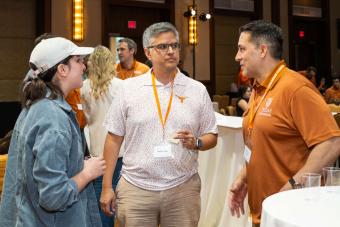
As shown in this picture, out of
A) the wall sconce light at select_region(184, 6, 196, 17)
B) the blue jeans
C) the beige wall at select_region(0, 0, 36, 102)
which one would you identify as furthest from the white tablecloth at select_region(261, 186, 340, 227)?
the wall sconce light at select_region(184, 6, 196, 17)

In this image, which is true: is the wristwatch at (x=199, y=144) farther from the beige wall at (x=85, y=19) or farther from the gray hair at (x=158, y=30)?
the beige wall at (x=85, y=19)

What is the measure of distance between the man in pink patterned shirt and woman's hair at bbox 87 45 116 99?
1059 millimetres

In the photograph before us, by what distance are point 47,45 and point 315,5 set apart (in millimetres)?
14059

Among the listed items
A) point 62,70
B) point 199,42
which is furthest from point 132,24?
point 62,70

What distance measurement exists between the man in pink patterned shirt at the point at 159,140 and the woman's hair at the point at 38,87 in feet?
2.06

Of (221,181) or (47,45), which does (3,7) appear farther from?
(47,45)

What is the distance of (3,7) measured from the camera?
891 centimetres

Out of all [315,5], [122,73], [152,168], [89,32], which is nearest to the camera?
[152,168]

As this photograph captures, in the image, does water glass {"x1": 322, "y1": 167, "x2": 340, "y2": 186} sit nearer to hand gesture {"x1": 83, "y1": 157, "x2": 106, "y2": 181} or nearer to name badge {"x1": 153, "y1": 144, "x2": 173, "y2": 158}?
name badge {"x1": 153, "y1": 144, "x2": 173, "y2": 158}

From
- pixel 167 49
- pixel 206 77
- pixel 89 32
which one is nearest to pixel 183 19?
pixel 206 77

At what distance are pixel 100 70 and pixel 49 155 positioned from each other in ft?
6.50

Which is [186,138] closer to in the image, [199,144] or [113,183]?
[199,144]

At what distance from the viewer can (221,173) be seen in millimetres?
4301

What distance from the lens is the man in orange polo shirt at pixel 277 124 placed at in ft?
7.20
